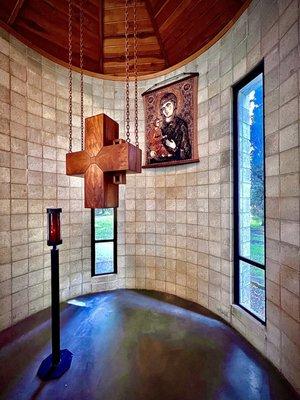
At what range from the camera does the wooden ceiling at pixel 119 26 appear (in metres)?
2.64

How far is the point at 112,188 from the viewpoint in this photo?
1949 millimetres

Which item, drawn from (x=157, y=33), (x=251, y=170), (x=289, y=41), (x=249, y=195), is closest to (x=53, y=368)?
(x=249, y=195)

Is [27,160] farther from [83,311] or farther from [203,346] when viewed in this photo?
[203,346]

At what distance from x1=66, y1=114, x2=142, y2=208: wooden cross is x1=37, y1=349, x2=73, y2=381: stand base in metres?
1.54

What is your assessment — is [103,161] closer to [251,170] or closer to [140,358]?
[251,170]

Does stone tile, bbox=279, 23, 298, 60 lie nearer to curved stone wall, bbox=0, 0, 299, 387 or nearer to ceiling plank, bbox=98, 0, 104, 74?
curved stone wall, bbox=0, 0, 299, 387

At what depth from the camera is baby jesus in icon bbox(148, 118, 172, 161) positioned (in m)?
3.43

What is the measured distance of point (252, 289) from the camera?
101 inches

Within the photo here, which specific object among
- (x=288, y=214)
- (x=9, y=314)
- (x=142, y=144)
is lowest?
(x=9, y=314)

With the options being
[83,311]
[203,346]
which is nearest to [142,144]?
[83,311]

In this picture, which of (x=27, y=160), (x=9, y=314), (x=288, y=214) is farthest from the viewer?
(x=27, y=160)

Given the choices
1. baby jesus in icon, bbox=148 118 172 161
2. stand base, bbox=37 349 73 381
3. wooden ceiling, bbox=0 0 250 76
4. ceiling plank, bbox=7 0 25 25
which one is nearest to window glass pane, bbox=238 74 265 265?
wooden ceiling, bbox=0 0 250 76

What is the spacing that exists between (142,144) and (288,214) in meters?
2.52

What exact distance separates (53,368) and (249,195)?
2751 millimetres
